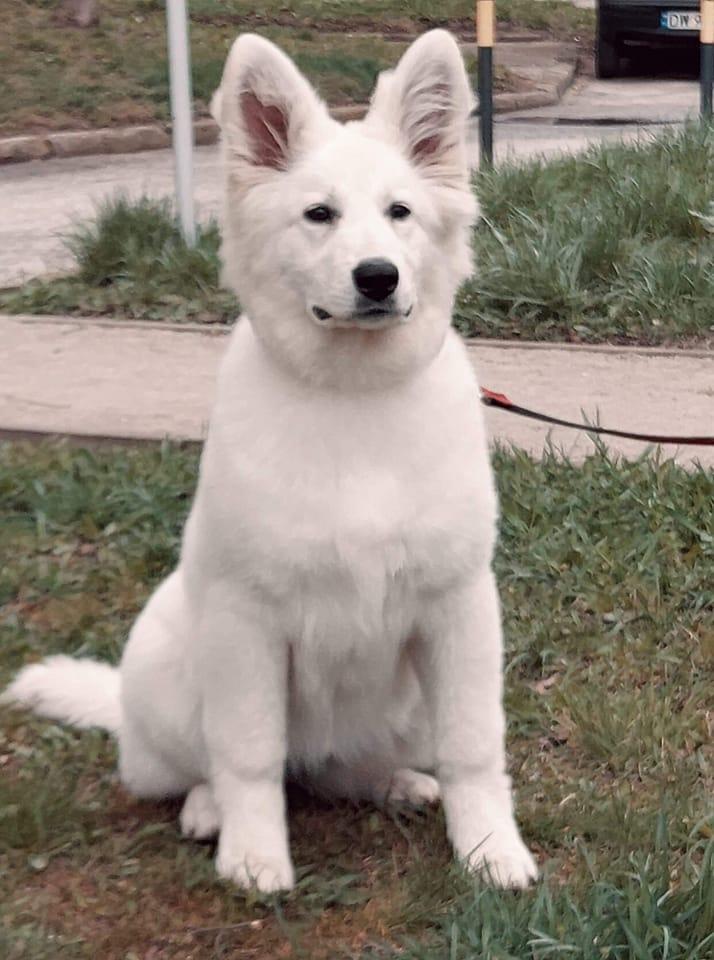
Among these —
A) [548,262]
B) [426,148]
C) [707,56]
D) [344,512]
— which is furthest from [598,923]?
[707,56]

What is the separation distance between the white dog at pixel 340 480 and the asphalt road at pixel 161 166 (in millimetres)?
3627

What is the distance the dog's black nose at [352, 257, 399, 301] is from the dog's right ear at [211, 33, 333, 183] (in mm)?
336

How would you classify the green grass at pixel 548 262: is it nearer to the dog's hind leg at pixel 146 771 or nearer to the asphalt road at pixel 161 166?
the asphalt road at pixel 161 166

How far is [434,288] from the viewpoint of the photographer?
2877 mm

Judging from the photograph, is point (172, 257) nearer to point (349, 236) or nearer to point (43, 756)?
point (43, 756)

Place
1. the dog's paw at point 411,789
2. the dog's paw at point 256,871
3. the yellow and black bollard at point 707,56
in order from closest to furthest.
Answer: the dog's paw at point 256,871
the dog's paw at point 411,789
the yellow and black bollard at point 707,56

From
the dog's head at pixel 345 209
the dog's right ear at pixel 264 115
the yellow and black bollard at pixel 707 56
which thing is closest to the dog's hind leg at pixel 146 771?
the dog's head at pixel 345 209

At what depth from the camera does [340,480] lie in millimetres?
2756

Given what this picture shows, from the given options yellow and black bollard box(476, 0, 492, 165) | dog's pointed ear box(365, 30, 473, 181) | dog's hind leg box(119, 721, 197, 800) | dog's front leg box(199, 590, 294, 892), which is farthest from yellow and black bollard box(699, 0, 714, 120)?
dog's front leg box(199, 590, 294, 892)

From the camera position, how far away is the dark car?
1492 cm

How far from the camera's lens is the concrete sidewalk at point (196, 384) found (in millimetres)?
5312

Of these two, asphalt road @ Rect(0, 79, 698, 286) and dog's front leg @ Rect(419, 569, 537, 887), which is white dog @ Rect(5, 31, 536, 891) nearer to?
dog's front leg @ Rect(419, 569, 537, 887)

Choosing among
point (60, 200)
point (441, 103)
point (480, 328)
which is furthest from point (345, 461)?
point (60, 200)

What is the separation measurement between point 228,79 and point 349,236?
1.38 feet
